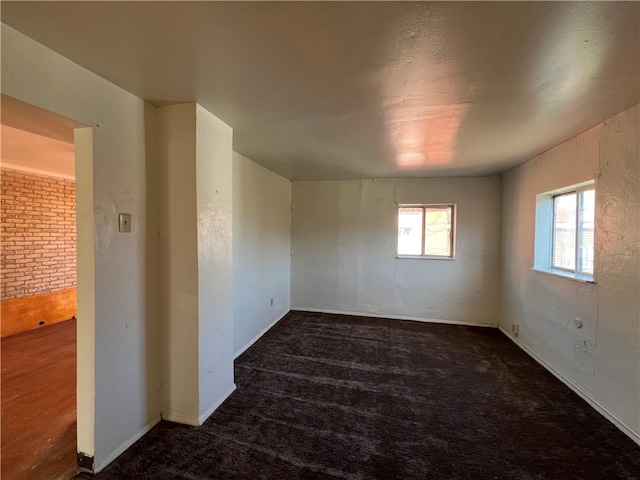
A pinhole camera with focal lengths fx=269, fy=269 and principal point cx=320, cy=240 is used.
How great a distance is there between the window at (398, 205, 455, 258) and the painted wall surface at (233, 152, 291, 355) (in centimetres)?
191

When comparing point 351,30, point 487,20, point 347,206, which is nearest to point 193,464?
point 351,30

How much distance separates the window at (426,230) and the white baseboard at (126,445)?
3659 millimetres

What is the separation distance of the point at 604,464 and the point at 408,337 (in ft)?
6.68

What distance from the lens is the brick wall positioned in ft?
11.6

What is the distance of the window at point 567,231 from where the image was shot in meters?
2.37

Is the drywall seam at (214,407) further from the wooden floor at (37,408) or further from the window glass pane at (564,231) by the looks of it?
the window glass pane at (564,231)

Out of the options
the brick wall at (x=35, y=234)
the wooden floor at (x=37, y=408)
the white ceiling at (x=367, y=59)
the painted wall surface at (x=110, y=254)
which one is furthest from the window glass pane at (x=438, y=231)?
the brick wall at (x=35, y=234)

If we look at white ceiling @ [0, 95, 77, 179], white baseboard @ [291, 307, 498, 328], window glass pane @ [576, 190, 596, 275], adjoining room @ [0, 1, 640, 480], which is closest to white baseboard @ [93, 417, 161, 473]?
adjoining room @ [0, 1, 640, 480]

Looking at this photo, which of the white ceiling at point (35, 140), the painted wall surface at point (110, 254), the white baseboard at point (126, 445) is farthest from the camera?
the white baseboard at point (126, 445)

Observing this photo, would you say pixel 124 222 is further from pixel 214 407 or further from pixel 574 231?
pixel 574 231

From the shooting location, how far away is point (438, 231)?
425 centimetres

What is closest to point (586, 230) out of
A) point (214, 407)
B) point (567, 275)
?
point (567, 275)

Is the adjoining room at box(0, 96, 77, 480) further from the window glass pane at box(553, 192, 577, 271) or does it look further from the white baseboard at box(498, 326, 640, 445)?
the window glass pane at box(553, 192, 577, 271)

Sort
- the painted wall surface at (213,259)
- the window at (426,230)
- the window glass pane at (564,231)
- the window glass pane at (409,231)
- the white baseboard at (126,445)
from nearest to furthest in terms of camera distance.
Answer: the white baseboard at (126,445), the painted wall surface at (213,259), the window glass pane at (564,231), the window at (426,230), the window glass pane at (409,231)
